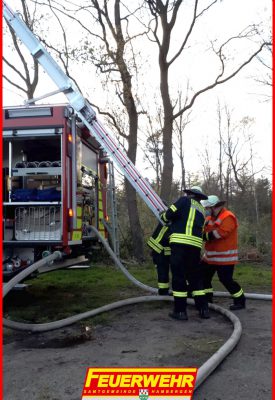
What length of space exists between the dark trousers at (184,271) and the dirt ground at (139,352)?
0.26m

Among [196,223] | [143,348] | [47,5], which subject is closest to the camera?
[143,348]

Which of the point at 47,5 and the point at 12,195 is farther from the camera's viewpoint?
the point at 47,5

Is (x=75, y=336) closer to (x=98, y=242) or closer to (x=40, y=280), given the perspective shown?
(x=98, y=242)

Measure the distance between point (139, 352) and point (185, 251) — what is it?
59.7 inches

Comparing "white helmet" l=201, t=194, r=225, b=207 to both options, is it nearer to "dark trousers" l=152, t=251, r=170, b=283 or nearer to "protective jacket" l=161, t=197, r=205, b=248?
"protective jacket" l=161, t=197, r=205, b=248

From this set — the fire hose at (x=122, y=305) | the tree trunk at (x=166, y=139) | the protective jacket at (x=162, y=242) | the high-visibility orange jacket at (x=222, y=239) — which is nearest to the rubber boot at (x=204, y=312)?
the fire hose at (x=122, y=305)

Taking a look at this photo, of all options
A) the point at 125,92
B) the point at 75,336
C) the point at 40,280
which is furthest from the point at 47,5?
the point at 75,336

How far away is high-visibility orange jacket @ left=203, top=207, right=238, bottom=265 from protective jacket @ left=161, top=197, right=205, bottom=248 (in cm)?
39

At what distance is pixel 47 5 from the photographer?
38.1 feet

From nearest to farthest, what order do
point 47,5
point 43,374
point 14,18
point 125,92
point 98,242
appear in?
1. point 43,374
2. point 14,18
3. point 98,242
4. point 125,92
5. point 47,5

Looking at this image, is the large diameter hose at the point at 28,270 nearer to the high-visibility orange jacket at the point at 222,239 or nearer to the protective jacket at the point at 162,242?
the protective jacket at the point at 162,242

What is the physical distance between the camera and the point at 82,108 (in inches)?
228

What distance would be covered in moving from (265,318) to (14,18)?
5.15 m

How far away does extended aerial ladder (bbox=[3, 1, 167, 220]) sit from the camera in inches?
229
